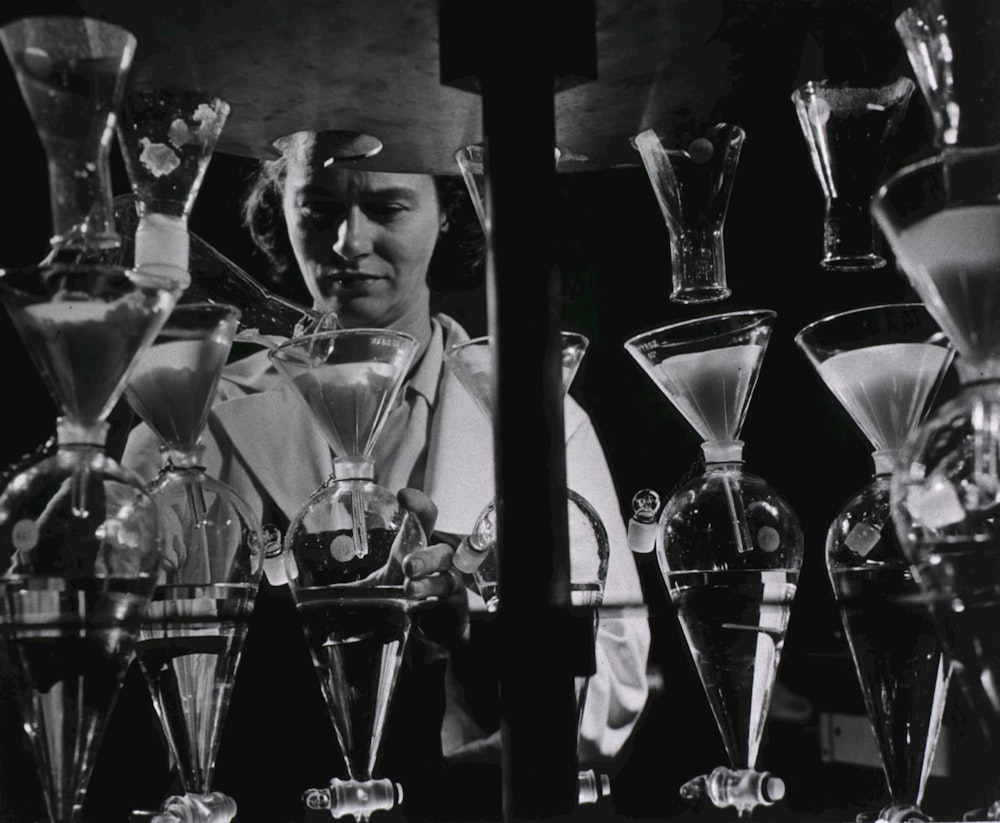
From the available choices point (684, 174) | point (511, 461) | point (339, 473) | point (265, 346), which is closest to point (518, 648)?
point (511, 461)

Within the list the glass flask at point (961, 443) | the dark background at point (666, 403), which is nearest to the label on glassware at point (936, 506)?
the glass flask at point (961, 443)

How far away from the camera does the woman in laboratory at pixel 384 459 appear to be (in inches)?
76.0

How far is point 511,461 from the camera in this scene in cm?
96

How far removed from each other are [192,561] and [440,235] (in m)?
1.02

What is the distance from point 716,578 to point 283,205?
42.7 inches

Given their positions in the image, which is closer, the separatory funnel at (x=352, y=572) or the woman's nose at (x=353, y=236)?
the separatory funnel at (x=352, y=572)

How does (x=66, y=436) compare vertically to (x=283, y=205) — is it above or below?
below

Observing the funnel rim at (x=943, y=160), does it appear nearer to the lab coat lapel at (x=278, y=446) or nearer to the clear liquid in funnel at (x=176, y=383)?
the clear liquid in funnel at (x=176, y=383)

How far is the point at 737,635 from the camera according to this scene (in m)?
1.28

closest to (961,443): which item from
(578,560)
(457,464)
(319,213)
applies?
(578,560)

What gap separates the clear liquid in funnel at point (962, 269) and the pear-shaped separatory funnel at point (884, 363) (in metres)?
0.42

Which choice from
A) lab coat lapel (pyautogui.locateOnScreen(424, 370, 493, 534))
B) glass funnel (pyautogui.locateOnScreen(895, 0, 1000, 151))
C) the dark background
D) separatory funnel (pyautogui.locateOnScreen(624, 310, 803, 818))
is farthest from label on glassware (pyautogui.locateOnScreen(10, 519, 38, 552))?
lab coat lapel (pyautogui.locateOnScreen(424, 370, 493, 534))

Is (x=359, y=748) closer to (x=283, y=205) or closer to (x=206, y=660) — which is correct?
(x=206, y=660)

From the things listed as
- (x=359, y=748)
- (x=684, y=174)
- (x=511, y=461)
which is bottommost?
(x=359, y=748)
